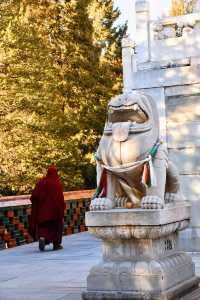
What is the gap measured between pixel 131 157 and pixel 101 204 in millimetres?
537

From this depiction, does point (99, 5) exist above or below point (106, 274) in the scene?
above

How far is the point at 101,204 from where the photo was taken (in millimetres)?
6121

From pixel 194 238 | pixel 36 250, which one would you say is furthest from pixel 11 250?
pixel 194 238

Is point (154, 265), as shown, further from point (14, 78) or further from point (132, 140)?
point (14, 78)

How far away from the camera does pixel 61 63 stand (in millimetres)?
26672

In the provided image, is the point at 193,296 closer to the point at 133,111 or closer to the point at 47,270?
the point at 133,111

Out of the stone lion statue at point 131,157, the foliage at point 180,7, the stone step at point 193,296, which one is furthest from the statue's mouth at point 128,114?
the foliage at point 180,7

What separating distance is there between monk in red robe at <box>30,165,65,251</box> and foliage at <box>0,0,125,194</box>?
18.8ft

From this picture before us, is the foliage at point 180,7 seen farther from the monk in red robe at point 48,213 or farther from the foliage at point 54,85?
the monk in red robe at point 48,213

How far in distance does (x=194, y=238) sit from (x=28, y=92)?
9.32 meters

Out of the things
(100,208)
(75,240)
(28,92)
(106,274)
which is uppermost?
(28,92)

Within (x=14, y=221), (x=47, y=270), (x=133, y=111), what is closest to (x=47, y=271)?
(x=47, y=270)

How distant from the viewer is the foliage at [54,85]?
18094mm

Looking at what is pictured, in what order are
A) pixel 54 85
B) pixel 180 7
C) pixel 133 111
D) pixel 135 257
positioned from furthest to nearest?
1. pixel 180 7
2. pixel 54 85
3. pixel 133 111
4. pixel 135 257
